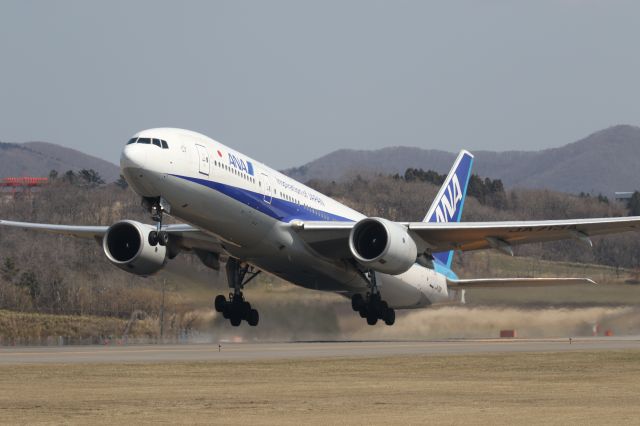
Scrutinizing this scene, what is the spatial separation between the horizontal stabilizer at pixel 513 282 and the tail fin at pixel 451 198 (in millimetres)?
1841

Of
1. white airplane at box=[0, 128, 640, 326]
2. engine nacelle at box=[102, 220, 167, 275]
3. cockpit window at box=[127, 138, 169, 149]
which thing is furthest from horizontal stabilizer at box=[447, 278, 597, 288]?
cockpit window at box=[127, 138, 169, 149]

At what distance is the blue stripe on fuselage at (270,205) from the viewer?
33844 millimetres

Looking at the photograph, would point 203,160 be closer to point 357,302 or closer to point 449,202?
point 357,302

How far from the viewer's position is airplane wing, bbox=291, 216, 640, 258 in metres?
37.8

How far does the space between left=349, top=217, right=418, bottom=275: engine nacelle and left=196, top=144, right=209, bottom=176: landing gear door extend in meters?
6.41

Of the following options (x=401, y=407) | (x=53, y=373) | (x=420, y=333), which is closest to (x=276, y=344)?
(x=420, y=333)

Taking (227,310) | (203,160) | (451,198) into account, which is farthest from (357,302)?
(451,198)

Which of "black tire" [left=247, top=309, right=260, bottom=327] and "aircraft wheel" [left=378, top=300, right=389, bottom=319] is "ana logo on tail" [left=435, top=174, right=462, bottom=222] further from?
"black tire" [left=247, top=309, right=260, bottom=327]

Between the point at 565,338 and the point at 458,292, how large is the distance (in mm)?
5322

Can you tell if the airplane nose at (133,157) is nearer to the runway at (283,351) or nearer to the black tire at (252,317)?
the runway at (283,351)

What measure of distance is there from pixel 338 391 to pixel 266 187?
12814mm

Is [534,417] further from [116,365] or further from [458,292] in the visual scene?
[458,292]

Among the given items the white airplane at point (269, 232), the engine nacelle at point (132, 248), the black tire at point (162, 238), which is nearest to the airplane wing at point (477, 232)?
the white airplane at point (269, 232)

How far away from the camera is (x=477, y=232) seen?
4009cm
